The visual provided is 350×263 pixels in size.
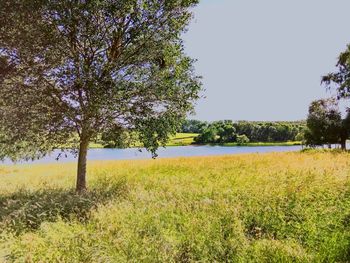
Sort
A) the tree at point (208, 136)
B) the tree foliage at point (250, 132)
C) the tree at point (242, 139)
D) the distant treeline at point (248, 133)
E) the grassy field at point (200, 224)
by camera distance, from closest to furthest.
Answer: the grassy field at point (200, 224)
the tree at point (242, 139)
the distant treeline at point (248, 133)
the tree foliage at point (250, 132)
the tree at point (208, 136)

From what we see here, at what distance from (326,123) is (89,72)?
41632 millimetres

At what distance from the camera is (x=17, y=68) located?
13461 mm

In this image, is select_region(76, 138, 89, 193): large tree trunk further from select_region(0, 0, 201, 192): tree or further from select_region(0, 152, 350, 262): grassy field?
select_region(0, 152, 350, 262): grassy field

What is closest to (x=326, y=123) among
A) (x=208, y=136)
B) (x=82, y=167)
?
(x=82, y=167)

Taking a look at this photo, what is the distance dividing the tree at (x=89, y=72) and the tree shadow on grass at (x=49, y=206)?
1678 mm

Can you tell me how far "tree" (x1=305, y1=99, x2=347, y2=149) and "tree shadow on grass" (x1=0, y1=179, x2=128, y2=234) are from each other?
38.8 meters

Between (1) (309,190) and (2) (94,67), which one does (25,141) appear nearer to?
(2) (94,67)

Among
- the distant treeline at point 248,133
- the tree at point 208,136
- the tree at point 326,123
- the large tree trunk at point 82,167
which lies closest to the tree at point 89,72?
the large tree trunk at point 82,167

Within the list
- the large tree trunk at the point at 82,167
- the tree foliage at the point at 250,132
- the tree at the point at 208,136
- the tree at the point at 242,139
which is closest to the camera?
the large tree trunk at the point at 82,167

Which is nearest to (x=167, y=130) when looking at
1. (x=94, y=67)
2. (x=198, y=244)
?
(x=94, y=67)

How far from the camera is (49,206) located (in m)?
11.8

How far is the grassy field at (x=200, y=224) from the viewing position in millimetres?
7645

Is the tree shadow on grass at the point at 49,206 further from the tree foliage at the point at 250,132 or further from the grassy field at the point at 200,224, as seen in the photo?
the tree foliage at the point at 250,132

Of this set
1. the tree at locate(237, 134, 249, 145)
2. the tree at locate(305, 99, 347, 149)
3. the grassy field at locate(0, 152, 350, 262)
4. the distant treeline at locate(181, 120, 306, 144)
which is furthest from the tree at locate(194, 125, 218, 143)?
the grassy field at locate(0, 152, 350, 262)
